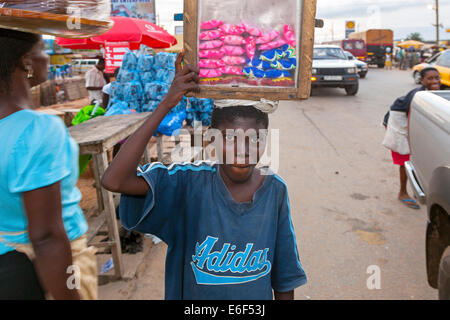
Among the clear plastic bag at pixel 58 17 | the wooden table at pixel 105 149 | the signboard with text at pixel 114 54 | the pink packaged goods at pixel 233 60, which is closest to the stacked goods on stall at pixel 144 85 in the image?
the wooden table at pixel 105 149

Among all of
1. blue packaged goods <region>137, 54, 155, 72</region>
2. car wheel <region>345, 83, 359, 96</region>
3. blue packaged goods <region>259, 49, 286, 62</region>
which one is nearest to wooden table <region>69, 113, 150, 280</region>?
blue packaged goods <region>259, 49, 286, 62</region>

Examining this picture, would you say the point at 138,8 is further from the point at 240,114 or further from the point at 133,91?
the point at 240,114

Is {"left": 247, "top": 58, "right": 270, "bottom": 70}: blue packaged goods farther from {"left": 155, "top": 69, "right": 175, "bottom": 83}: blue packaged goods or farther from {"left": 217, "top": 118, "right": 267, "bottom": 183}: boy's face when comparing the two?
{"left": 155, "top": 69, "right": 175, "bottom": 83}: blue packaged goods

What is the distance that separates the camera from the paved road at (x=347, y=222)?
315 centimetres

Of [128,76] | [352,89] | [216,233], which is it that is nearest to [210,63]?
[216,233]

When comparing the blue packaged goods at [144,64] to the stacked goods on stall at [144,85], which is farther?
the blue packaged goods at [144,64]

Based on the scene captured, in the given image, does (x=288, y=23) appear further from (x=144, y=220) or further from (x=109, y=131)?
(x=109, y=131)

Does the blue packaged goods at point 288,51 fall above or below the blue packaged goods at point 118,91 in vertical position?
above

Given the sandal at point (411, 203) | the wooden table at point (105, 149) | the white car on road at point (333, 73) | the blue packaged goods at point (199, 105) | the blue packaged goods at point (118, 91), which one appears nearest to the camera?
the wooden table at point (105, 149)

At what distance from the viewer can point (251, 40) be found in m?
1.43

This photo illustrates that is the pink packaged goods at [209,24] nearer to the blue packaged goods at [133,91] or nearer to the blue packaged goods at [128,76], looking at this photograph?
the blue packaged goods at [133,91]

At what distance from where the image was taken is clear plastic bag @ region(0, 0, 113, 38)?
4.02ft

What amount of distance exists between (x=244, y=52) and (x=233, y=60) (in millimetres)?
54

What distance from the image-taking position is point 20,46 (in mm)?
1322
